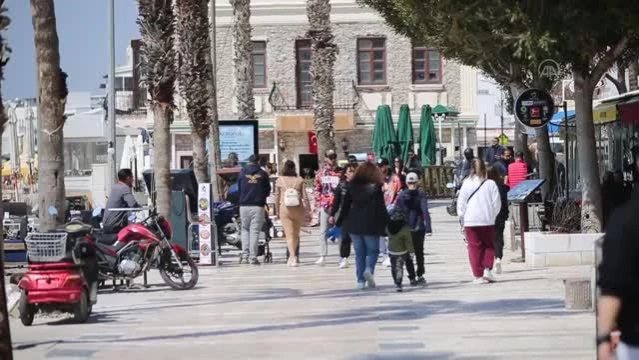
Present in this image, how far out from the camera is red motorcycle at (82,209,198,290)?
19.3 meters

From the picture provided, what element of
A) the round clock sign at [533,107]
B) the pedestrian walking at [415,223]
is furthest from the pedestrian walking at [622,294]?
the round clock sign at [533,107]

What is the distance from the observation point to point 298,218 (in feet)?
77.1

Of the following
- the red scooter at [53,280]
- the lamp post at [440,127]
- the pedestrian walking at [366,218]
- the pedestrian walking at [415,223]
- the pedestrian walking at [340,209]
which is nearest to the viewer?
the red scooter at [53,280]

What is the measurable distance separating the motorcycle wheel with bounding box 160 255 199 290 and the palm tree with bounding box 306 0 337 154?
23.6m

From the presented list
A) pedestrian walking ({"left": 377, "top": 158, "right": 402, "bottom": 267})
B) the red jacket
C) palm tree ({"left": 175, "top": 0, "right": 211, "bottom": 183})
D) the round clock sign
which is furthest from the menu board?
the round clock sign

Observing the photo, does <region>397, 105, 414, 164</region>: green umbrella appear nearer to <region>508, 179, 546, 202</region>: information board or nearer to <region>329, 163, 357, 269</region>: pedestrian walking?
<region>329, 163, 357, 269</region>: pedestrian walking

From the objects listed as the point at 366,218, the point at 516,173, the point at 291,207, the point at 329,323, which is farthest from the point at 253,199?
the point at 329,323

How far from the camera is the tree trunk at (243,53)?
48.7 metres

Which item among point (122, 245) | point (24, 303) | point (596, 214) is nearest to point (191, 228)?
point (122, 245)

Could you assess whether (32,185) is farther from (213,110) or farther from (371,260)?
(371,260)

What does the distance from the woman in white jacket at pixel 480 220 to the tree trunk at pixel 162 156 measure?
7.10m

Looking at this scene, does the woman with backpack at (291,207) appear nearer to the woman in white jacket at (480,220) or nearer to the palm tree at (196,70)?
the woman in white jacket at (480,220)

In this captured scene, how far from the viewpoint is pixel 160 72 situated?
25391mm

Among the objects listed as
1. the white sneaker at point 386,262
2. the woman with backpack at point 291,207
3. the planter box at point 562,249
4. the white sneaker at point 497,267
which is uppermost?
the woman with backpack at point 291,207
